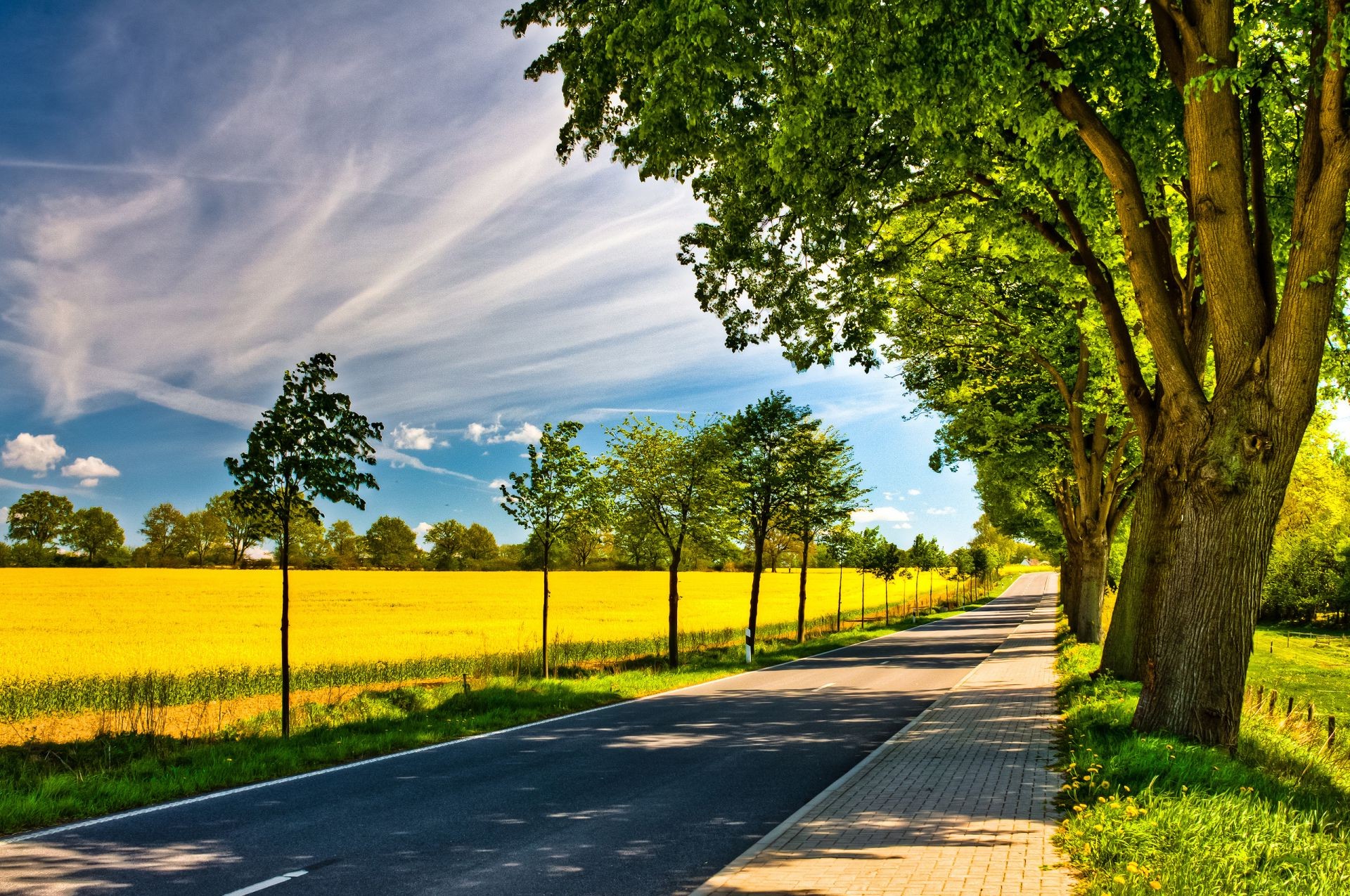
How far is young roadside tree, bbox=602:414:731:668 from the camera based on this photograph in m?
26.4

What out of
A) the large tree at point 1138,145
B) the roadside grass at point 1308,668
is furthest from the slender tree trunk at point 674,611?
the large tree at point 1138,145

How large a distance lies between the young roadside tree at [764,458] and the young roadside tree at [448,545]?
90142mm

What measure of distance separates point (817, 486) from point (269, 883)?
86.3 feet

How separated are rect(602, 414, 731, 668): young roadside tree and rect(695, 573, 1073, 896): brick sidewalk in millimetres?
14486

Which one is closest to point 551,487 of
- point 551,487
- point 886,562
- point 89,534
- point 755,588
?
point 551,487

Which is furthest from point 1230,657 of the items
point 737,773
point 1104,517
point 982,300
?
point 1104,517

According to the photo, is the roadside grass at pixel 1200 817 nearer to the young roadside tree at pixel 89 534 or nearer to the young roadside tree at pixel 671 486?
the young roadside tree at pixel 671 486

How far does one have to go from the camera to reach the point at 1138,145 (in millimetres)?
9781

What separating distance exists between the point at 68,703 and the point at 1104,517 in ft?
81.1

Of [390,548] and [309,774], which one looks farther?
[390,548]

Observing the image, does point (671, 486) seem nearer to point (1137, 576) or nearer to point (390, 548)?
point (1137, 576)

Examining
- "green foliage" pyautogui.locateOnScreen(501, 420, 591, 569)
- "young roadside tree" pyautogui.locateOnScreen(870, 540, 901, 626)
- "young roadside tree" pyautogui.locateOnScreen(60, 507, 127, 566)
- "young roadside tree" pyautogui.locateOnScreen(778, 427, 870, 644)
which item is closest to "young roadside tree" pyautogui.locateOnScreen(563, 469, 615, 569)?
"green foliage" pyautogui.locateOnScreen(501, 420, 591, 569)

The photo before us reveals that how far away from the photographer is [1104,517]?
75.1ft

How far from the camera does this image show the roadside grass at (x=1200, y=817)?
5.09 m
